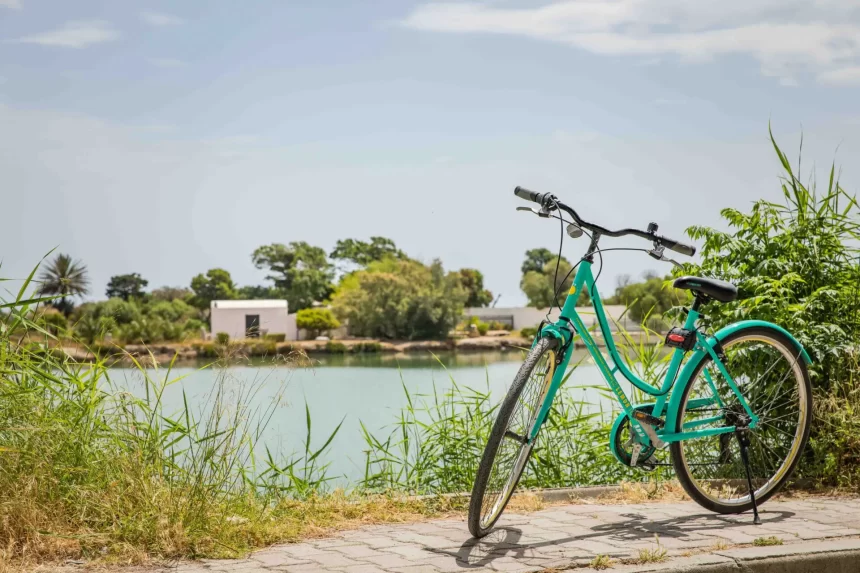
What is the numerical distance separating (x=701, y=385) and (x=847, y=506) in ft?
3.26

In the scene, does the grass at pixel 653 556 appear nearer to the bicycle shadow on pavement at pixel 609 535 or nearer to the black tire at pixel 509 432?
the bicycle shadow on pavement at pixel 609 535

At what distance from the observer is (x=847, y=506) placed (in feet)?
16.8

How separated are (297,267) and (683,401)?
115 m

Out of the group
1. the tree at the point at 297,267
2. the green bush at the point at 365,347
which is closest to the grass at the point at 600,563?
the green bush at the point at 365,347

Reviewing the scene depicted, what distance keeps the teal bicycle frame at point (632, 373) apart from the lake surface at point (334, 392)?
129 centimetres

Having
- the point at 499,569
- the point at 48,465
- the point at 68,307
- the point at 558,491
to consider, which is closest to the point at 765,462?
the point at 558,491

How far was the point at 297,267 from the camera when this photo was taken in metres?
118

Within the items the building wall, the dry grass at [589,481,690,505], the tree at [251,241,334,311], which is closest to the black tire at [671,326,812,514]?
the dry grass at [589,481,690,505]

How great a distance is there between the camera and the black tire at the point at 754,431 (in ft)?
16.1

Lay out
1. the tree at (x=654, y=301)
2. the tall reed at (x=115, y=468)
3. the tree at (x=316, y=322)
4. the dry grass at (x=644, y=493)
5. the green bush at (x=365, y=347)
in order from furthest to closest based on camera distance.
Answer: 1. the tree at (x=316, y=322)
2. the green bush at (x=365, y=347)
3. the tree at (x=654, y=301)
4. the dry grass at (x=644, y=493)
5. the tall reed at (x=115, y=468)

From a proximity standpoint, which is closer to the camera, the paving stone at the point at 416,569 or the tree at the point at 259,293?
the paving stone at the point at 416,569

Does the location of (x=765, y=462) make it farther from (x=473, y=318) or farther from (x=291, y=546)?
(x=473, y=318)

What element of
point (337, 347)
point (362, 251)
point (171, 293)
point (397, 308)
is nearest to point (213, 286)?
point (171, 293)

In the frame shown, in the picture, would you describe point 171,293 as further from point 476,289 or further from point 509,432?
point 509,432
